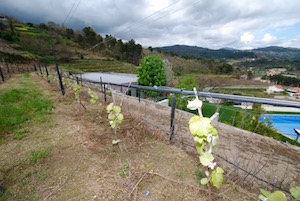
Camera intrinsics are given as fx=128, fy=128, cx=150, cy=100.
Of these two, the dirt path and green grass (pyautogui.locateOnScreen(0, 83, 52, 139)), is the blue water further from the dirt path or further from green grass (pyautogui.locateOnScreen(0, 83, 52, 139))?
green grass (pyautogui.locateOnScreen(0, 83, 52, 139))

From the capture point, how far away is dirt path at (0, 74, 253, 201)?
1.34m

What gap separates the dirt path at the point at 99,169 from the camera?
1342 millimetres

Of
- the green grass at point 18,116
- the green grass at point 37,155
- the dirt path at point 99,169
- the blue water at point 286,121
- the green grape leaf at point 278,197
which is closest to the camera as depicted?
the green grape leaf at point 278,197

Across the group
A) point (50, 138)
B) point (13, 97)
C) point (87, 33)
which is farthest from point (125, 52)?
point (50, 138)

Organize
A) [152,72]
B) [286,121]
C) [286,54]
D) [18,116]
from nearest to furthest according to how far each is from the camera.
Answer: [18,116] < [286,121] < [152,72] < [286,54]

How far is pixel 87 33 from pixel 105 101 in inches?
1654

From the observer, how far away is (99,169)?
165 cm

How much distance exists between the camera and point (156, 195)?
132 cm

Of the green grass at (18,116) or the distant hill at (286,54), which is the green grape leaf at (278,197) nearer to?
the green grass at (18,116)

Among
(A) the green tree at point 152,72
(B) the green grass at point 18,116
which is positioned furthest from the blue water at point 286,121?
(A) the green tree at point 152,72

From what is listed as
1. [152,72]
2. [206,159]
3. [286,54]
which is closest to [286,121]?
[206,159]

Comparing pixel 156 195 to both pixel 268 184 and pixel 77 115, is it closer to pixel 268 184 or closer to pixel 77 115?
pixel 268 184

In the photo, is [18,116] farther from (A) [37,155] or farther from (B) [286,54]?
(B) [286,54]

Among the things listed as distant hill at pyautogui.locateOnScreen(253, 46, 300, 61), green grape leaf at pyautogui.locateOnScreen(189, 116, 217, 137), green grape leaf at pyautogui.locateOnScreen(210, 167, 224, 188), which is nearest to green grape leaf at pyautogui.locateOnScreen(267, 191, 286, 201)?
green grape leaf at pyautogui.locateOnScreen(210, 167, 224, 188)
